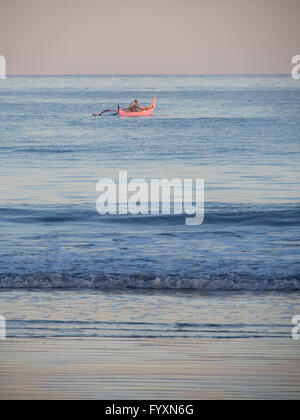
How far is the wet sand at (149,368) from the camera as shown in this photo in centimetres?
463

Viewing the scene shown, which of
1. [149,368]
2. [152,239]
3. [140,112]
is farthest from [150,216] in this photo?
[140,112]

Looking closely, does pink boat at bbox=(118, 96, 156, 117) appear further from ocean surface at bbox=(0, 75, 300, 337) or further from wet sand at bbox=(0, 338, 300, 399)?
wet sand at bbox=(0, 338, 300, 399)

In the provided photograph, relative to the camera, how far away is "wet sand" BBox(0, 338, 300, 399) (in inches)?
182

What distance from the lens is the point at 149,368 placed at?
500 cm

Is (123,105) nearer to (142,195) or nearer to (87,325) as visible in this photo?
(142,195)

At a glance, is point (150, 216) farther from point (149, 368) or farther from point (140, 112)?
point (140, 112)

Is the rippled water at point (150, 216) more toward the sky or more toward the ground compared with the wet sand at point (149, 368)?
more toward the sky

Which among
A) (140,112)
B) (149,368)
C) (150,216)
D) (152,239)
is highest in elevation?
(140,112)

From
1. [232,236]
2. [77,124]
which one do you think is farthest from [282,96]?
[232,236]

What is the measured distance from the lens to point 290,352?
5.31 meters

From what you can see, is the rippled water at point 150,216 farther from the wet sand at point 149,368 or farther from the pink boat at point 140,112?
the pink boat at point 140,112

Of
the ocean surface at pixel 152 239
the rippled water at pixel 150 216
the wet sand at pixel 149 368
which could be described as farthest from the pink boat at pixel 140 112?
the wet sand at pixel 149 368

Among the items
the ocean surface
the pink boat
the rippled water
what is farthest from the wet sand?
the pink boat
